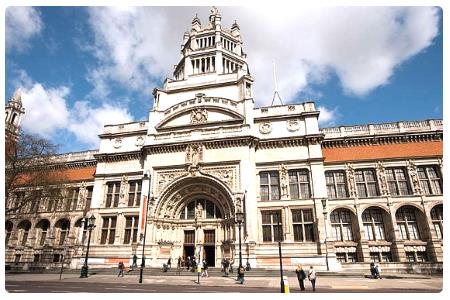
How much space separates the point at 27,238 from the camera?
119 feet

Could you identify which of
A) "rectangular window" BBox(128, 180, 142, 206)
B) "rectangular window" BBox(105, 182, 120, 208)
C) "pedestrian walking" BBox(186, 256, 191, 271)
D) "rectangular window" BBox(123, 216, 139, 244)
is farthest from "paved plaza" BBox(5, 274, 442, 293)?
"rectangular window" BBox(105, 182, 120, 208)

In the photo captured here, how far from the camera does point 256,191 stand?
96.6ft

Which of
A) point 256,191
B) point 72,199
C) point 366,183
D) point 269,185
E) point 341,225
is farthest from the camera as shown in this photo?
point 72,199

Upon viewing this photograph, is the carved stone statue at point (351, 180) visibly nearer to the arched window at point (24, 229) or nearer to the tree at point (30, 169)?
the tree at point (30, 169)

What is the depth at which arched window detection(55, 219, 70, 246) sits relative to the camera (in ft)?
116

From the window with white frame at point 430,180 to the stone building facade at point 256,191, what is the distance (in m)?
0.10

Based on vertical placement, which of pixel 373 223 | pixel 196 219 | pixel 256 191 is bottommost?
pixel 373 223

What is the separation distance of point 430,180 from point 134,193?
31.5 metres

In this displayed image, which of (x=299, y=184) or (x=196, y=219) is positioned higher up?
(x=299, y=184)

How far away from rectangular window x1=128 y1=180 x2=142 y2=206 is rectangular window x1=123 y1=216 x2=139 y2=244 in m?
1.67

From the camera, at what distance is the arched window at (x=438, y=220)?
2705 cm

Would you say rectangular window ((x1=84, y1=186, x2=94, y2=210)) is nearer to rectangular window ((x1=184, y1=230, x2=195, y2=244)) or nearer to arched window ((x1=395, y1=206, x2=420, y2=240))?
rectangular window ((x1=184, y1=230, x2=195, y2=244))

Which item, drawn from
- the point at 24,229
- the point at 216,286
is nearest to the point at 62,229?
the point at 24,229

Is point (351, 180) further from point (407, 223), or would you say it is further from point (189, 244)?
point (189, 244)
